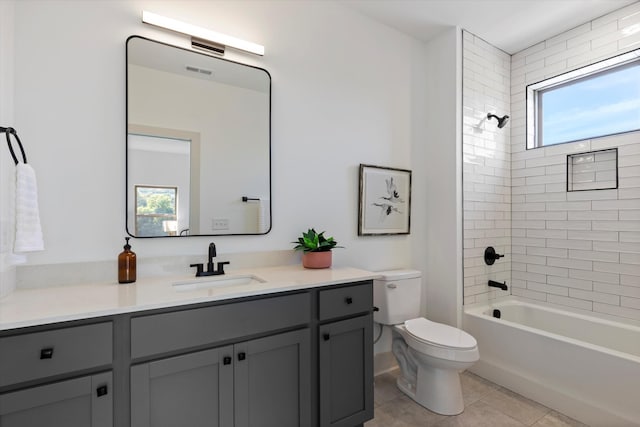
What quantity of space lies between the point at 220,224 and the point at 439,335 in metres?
1.58

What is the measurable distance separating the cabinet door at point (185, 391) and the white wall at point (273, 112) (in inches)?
27.0

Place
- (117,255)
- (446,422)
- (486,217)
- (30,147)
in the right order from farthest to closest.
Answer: (486,217) → (446,422) → (117,255) → (30,147)

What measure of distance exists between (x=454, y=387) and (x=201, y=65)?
2549mm

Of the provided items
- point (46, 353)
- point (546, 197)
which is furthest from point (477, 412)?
point (46, 353)

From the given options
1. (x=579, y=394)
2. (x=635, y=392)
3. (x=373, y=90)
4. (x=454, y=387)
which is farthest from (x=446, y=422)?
(x=373, y=90)

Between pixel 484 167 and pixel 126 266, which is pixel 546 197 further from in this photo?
pixel 126 266

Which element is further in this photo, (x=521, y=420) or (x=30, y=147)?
(x=521, y=420)

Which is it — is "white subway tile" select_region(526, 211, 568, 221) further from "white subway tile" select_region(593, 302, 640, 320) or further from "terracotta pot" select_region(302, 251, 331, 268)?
"terracotta pot" select_region(302, 251, 331, 268)

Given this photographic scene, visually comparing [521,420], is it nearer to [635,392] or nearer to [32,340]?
[635,392]

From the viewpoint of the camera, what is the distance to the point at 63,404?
1.05 m

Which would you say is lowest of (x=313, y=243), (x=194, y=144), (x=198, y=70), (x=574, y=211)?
(x=313, y=243)

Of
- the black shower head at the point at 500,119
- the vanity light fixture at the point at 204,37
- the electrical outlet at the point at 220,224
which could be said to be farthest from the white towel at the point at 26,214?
the black shower head at the point at 500,119

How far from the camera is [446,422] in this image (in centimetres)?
192

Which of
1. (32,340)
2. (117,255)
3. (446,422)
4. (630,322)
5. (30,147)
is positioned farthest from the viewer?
(630,322)
